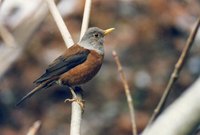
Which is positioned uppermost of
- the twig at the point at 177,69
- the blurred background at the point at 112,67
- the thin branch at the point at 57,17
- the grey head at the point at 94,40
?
the twig at the point at 177,69

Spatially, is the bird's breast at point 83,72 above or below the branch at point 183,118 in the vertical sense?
below

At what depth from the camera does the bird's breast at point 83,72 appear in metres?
4.59

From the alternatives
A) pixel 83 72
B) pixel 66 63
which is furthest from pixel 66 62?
pixel 83 72

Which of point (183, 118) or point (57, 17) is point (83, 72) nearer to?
point (57, 17)

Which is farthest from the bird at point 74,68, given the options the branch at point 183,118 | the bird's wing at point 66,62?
the branch at point 183,118

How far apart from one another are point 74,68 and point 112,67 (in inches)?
175

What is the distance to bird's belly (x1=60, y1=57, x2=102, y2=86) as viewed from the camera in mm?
4586

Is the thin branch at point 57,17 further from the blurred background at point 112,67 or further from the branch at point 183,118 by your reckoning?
the blurred background at point 112,67

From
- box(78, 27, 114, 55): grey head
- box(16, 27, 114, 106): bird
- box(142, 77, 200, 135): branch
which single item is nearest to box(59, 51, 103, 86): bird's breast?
box(16, 27, 114, 106): bird

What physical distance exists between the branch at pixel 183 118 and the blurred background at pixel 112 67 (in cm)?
746

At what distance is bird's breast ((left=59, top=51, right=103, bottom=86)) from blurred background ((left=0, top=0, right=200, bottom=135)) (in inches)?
158

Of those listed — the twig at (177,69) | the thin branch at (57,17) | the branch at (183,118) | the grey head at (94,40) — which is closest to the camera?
the branch at (183,118)

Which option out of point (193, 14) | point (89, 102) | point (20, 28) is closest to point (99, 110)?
point (89, 102)

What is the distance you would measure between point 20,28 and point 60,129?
24.9 ft
